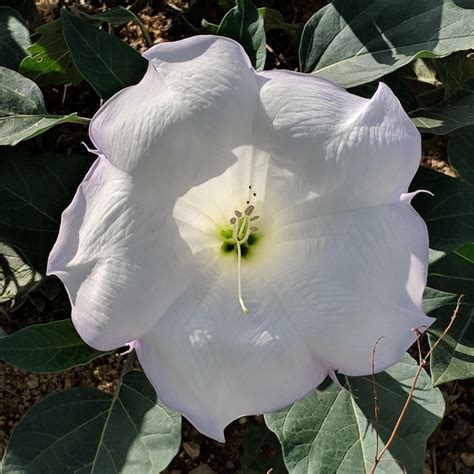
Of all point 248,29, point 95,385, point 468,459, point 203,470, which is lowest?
point 468,459

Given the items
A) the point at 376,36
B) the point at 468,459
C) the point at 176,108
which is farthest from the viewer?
the point at 468,459

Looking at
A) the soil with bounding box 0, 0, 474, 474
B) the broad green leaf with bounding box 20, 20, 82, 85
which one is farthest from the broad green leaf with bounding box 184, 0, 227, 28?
the broad green leaf with bounding box 20, 20, 82, 85

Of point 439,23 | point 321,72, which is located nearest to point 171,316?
point 321,72

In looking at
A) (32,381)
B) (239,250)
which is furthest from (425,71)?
(32,381)

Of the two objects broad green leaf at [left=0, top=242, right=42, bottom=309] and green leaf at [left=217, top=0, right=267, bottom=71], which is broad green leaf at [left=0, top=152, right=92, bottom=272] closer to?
broad green leaf at [left=0, top=242, right=42, bottom=309]

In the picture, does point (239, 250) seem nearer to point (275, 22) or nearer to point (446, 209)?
point (446, 209)

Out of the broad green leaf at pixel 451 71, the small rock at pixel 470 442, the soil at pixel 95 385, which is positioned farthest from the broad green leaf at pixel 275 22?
the small rock at pixel 470 442

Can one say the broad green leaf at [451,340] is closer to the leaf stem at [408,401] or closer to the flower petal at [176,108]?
the leaf stem at [408,401]
